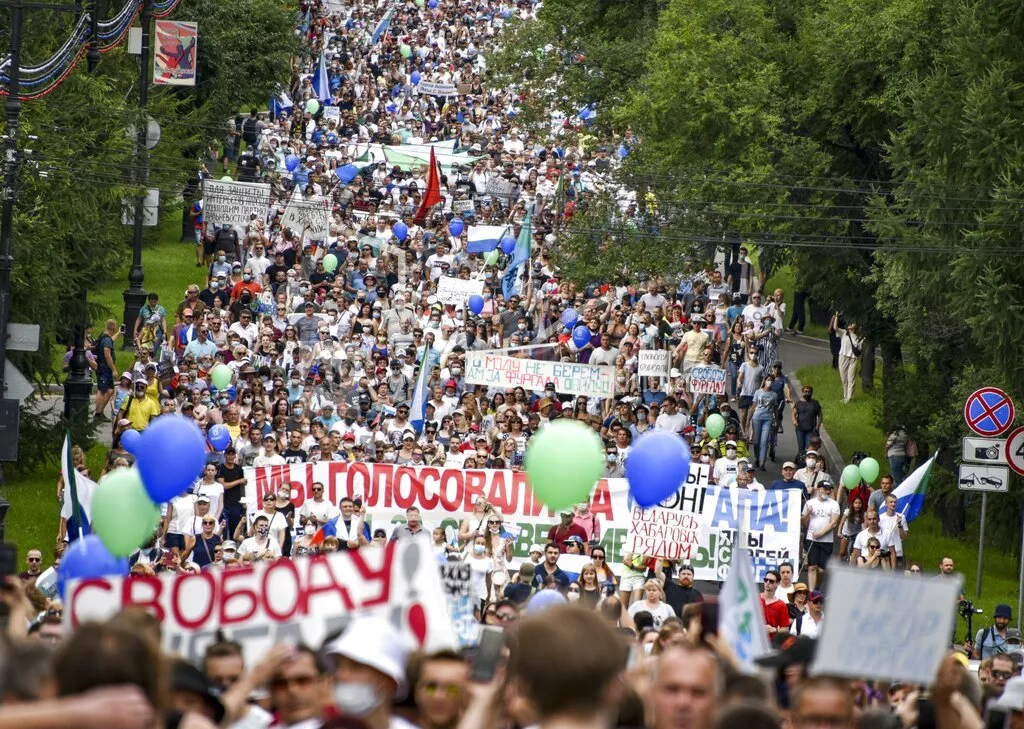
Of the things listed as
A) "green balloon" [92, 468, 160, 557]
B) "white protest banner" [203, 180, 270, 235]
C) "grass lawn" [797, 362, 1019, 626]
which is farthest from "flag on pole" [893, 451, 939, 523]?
"white protest banner" [203, 180, 270, 235]

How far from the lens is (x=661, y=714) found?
21.8 feet

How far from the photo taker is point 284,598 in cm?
867

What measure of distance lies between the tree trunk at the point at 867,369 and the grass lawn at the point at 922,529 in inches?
8.7

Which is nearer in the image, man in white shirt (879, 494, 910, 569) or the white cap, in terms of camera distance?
the white cap

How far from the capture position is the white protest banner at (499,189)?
4506 cm

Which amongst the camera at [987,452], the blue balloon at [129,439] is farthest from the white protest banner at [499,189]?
the camera at [987,452]

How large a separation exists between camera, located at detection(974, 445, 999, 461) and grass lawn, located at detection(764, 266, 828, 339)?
2273 centimetres

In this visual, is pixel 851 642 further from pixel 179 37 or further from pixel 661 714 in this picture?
pixel 179 37

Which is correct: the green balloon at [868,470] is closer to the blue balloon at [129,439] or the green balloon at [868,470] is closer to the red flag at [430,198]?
the blue balloon at [129,439]

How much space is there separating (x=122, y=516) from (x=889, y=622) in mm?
6450

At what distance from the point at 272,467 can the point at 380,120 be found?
37385 millimetres

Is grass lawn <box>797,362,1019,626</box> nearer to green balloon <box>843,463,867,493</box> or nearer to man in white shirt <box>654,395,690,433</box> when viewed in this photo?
green balloon <box>843,463,867,493</box>

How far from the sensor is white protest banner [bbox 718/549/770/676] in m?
9.25

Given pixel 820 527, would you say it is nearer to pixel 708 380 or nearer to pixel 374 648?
pixel 708 380
